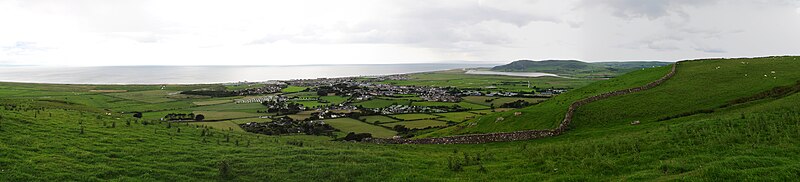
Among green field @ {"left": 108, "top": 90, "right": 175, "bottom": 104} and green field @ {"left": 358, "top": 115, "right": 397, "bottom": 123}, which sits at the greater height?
green field @ {"left": 108, "top": 90, "right": 175, "bottom": 104}

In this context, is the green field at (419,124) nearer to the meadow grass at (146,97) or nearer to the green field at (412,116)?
the green field at (412,116)

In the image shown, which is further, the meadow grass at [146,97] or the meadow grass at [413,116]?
the meadow grass at [146,97]

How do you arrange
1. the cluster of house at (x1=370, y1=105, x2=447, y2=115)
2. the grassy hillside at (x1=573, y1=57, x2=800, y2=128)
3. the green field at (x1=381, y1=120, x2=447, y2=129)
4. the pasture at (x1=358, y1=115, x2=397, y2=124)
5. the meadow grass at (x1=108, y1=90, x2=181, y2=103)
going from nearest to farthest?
the grassy hillside at (x1=573, y1=57, x2=800, y2=128) → the green field at (x1=381, y1=120, x2=447, y2=129) → the pasture at (x1=358, y1=115, x2=397, y2=124) → the cluster of house at (x1=370, y1=105, x2=447, y2=115) → the meadow grass at (x1=108, y1=90, x2=181, y2=103)

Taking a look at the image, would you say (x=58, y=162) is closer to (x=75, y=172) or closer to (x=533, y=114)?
(x=75, y=172)

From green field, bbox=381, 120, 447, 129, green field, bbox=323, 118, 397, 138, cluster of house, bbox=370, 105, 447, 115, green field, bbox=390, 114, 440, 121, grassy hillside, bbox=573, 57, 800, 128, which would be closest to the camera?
grassy hillside, bbox=573, 57, 800, 128

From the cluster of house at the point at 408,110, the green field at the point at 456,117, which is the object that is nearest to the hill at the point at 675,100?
the green field at the point at 456,117

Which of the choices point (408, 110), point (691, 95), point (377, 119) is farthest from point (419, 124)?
point (691, 95)

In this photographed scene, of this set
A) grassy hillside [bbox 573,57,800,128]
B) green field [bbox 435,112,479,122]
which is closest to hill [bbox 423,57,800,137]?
grassy hillside [bbox 573,57,800,128]

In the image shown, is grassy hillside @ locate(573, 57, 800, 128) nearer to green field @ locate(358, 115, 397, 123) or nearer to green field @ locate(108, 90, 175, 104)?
green field @ locate(358, 115, 397, 123)

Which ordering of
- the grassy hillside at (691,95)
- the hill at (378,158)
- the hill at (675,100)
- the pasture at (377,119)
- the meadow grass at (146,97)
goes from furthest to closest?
1. the meadow grass at (146,97)
2. the pasture at (377,119)
3. the hill at (675,100)
4. the grassy hillside at (691,95)
5. the hill at (378,158)
